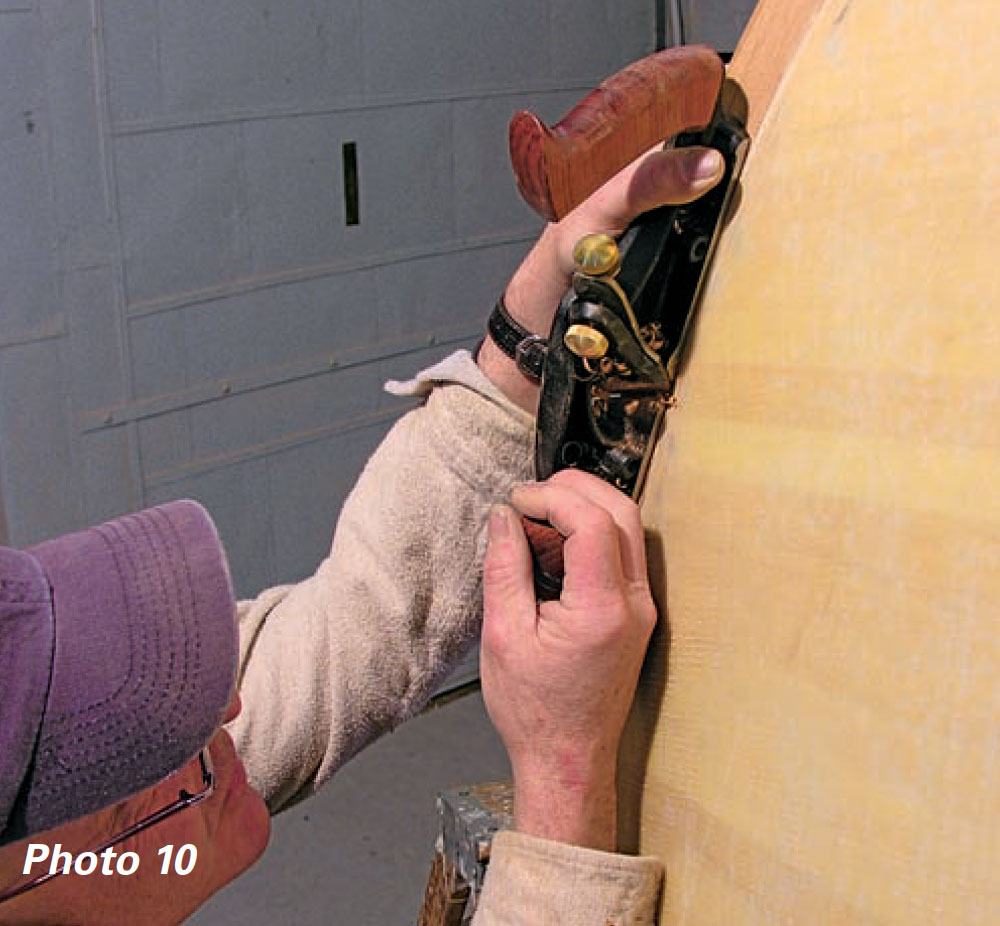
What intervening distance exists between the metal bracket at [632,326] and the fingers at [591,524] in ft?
0.06

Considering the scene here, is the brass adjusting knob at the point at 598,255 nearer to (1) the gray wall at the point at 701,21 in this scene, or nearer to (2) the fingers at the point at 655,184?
(2) the fingers at the point at 655,184

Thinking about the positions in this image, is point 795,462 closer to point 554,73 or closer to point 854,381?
point 854,381

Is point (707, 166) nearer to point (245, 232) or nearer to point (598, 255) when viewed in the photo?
point (598, 255)

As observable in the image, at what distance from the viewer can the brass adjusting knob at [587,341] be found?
73 cm

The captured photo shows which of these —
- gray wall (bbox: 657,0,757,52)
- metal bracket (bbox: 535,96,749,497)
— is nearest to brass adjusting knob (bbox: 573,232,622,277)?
metal bracket (bbox: 535,96,749,497)

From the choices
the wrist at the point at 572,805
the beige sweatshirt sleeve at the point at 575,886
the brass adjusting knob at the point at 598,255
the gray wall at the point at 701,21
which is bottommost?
the beige sweatshirt sleeve at the point at 575,886

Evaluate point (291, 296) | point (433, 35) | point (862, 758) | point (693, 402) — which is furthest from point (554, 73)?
point (862, 758)

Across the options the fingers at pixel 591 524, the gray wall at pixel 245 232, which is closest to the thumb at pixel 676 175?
the fingers at pixel 591 524

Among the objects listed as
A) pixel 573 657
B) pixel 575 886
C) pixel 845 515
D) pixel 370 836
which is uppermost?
pixel 845 515

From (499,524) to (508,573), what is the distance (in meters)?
0.04

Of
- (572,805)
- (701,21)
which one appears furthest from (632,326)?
(701,21)

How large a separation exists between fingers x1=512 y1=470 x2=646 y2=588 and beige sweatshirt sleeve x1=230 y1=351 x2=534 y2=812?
0.86 feet

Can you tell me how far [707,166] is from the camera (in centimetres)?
72

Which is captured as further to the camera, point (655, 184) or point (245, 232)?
point (245, 232)
